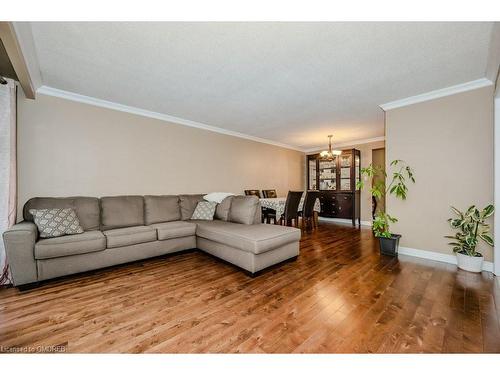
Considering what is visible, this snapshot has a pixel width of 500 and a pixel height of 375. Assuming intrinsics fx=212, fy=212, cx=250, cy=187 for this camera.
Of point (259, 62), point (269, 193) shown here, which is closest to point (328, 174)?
point (269, 193)

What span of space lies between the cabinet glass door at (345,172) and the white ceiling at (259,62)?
2338 millimetres

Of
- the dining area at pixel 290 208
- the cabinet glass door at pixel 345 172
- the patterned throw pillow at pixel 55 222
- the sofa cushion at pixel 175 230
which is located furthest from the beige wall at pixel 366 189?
the patterned throw pillow at pixel 55 222

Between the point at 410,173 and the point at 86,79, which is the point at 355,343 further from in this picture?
the point at 86,79

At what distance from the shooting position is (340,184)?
20.1 feet

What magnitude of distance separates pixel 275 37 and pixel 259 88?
1.06 metres

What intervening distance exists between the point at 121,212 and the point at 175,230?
914 mm

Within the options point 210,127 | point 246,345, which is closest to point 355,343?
point 246,345

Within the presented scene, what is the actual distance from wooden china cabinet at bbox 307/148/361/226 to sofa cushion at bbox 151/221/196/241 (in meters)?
4.25

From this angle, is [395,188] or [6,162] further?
[395,188]

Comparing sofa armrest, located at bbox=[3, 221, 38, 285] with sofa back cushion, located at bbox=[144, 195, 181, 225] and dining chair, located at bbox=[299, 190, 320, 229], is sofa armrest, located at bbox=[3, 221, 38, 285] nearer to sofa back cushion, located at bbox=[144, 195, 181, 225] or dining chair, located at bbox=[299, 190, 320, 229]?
sofa back cushion, located at bbox=[144, 195, 181, 225]

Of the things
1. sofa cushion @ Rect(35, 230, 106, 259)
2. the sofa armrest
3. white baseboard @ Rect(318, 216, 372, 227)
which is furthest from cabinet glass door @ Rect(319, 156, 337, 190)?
the sofa armrest

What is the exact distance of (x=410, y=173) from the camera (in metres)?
3.33

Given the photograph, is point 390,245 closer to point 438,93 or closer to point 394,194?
point 394,194

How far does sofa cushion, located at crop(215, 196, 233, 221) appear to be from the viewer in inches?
147
